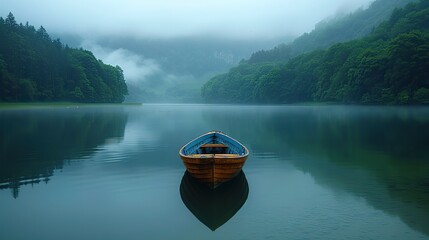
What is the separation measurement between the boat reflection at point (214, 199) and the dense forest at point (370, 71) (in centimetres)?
8814

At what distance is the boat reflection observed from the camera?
42.4 ft

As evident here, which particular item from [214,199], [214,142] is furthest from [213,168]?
[214,142]

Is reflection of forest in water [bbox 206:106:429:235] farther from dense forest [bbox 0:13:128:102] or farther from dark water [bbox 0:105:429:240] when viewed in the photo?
dense forest [bbox 0:13:128:102]

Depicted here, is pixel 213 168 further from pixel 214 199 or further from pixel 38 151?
pixel 38 151

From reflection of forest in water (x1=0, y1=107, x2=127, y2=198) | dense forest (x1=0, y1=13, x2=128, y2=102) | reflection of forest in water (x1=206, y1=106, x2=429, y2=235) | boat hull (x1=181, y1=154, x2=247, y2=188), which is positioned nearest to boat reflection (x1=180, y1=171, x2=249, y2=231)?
boat hull (x1=181, y1=154, x2=247, y2=188)

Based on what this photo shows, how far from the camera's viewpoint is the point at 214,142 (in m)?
25.1

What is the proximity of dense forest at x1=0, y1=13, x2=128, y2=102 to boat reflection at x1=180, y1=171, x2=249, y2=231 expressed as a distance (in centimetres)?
9247

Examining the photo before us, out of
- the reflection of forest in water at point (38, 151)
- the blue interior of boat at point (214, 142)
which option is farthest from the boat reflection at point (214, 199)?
the reflection of forest in water at point (38, 151)

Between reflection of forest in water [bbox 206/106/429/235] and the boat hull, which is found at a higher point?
the boat hull

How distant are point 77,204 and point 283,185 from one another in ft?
29.3

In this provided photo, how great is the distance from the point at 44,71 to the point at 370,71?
9838 centimetres

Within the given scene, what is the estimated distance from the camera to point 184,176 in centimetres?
1930

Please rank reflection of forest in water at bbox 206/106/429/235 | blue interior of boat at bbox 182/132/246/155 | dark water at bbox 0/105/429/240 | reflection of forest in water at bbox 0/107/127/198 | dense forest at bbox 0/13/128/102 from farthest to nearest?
dense forest at bbox 0/13/128/102
blue interior of boat at bbox 182/132/246/155
reflection of forest in water at bbox 0/107/127/198
reflection of forest in water at bbox 206/106/429/235
dark water at bbox 0/105/429/240

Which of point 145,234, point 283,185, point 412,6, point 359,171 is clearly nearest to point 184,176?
point 283,185
